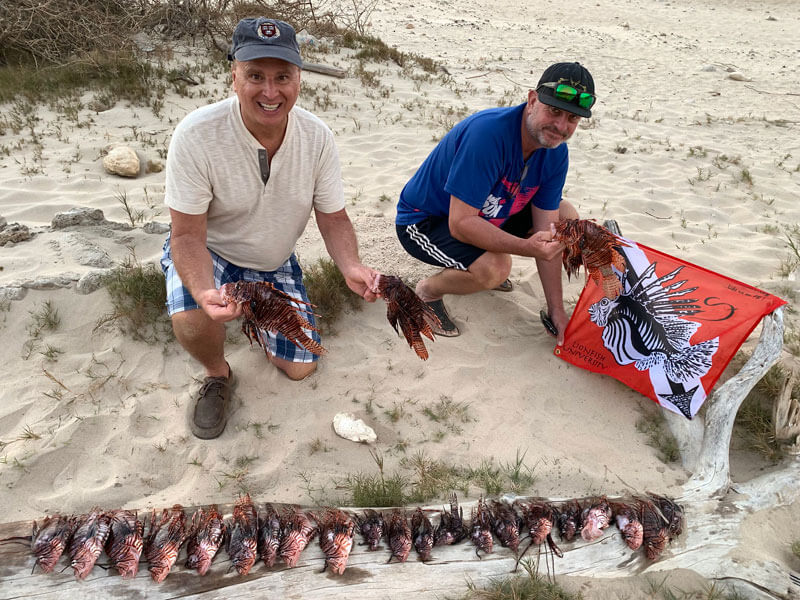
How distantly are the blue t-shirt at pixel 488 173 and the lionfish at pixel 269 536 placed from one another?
2289 millimetres

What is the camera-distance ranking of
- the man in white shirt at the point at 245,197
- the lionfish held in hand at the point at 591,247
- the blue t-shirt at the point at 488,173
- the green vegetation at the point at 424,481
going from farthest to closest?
the blue t-shirt at the point at 488,173, the lionfish held in hand at the point at 591,247, the green vegetation at the point at 424,481, the man in white shirt at the point at 245,197

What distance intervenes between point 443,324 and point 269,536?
2.25 m

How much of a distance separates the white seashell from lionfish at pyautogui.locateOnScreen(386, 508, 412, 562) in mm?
782

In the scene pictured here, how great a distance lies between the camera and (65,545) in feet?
6.95

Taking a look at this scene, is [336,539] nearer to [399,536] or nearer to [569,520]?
[399,536]

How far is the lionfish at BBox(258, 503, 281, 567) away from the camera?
225 cm

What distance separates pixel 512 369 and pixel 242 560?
2.32 m

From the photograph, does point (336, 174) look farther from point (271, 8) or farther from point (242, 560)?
point (271, 8)

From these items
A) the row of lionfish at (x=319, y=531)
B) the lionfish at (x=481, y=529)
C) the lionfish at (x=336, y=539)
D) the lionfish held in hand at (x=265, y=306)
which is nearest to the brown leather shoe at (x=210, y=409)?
the row of lionfish at (x=319, y=531)

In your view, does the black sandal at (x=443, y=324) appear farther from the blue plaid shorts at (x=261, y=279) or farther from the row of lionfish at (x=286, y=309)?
the row of lionfish at (x=286, y=309)

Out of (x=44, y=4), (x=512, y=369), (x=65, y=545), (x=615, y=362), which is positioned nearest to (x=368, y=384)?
(x=512, y=369)

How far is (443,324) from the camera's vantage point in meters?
4.16

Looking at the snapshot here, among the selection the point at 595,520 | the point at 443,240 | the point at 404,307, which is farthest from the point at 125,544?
the point at 443,240

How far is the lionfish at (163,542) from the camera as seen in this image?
83.7 inches
